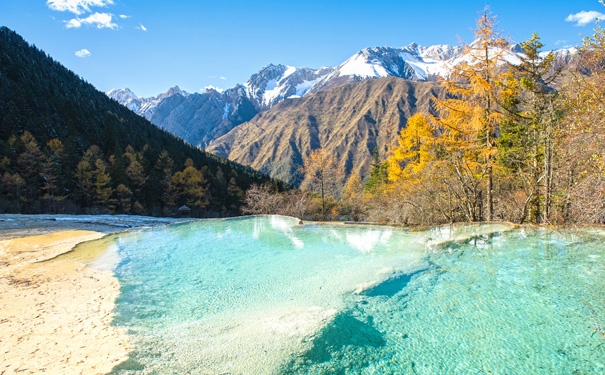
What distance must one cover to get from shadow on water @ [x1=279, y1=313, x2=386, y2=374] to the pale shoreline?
224 centimetres

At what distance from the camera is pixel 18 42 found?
7206 centimetres

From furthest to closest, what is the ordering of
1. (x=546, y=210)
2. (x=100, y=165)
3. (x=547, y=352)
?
(x=100, y=165), (x=546, y=210), (x=547, y=352)

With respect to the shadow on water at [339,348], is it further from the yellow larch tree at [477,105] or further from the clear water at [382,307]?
the yellow larch tree at [477,105]

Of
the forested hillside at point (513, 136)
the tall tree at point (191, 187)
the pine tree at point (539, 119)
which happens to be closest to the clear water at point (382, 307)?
the forested hillside at point (513, 136)

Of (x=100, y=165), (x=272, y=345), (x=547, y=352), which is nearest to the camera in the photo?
(x=547, y=352)

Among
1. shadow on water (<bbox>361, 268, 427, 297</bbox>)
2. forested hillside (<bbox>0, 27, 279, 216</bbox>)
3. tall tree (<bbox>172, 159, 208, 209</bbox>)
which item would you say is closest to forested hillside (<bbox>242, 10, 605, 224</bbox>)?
shadow on water (<bbox>361, 268, 427, 297</bbox>)

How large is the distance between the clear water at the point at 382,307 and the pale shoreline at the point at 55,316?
30 cm

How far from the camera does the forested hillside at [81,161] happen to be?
1095 inches

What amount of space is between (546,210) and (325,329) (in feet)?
28.7

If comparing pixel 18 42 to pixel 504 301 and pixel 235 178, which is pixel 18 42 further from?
pixel 504 301

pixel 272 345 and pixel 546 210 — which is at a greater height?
pixel 546 210

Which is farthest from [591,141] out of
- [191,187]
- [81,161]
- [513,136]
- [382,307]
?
[191,187]

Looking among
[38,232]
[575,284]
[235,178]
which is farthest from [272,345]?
[235,178]

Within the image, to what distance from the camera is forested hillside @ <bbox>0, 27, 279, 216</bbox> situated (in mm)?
27812
